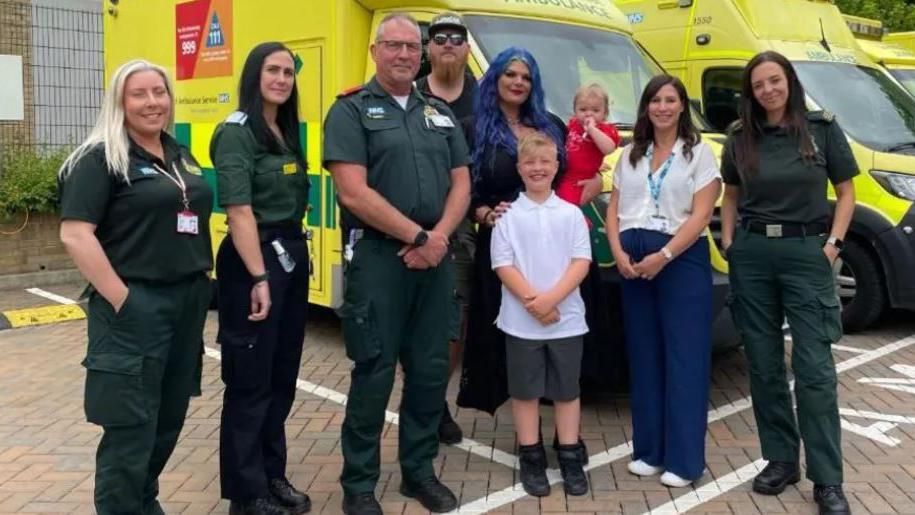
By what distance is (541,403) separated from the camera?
219 inches

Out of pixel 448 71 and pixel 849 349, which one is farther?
pixel 849 349

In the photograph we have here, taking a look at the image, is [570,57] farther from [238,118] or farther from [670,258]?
[238,118]

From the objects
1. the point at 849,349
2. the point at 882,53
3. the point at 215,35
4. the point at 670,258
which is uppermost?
the point at 882,53

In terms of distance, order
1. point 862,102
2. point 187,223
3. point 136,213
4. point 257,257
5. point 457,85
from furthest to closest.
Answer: point 862,102
point 457,85
point 257,257
point 187,223
point 136,213

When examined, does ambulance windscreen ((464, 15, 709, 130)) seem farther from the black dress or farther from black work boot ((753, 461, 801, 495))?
black work boot ((753, 461, 801, 495))

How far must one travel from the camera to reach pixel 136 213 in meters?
3.22

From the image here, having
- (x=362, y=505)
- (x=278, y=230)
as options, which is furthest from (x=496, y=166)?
(x=362, y=505)

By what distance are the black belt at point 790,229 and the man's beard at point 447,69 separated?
5.44 feet

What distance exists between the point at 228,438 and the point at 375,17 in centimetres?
324

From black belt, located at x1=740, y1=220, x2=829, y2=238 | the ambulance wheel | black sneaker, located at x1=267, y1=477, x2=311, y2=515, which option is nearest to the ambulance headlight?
the ambulance wheel

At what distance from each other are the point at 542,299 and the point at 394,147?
0.96m

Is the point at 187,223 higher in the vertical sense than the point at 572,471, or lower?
higher

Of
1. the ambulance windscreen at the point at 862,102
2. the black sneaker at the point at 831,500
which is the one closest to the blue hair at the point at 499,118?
the black sneaker at the point at 831,500

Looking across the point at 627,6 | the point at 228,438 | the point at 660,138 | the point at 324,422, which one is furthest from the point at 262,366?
the point at 627,6
